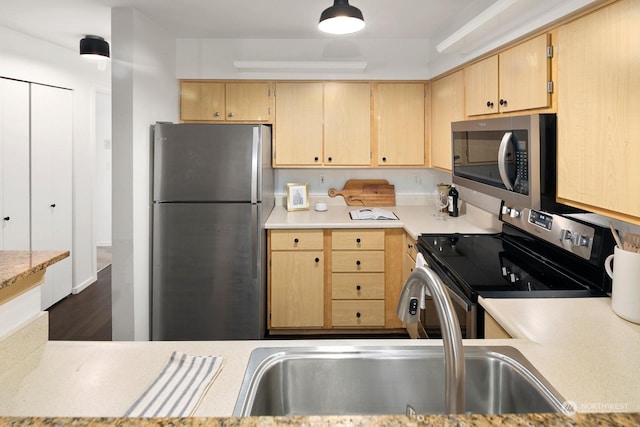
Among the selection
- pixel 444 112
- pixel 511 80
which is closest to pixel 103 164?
pixel 444 112

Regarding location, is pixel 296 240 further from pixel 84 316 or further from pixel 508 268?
pixel 84 316

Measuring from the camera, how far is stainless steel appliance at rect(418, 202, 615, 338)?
1.59 metres

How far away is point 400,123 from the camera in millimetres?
3480

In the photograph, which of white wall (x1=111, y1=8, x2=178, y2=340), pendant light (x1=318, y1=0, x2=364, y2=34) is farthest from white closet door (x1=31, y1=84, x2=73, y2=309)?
pendant light (x1=318, y1=0, x2=364, y2=34)

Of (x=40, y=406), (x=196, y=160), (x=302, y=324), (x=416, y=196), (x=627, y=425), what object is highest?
(x=196, y=160)

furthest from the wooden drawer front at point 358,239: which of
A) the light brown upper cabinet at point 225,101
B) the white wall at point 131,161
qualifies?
the white wall at point 131,161

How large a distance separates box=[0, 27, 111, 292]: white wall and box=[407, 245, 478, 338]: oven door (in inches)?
134

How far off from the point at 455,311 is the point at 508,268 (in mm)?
688

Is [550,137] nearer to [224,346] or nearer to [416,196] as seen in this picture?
[224,346]

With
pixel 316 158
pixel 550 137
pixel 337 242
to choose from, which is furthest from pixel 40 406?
pixel 316 158

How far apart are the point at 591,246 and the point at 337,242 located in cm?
176

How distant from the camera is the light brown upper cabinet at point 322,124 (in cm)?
344

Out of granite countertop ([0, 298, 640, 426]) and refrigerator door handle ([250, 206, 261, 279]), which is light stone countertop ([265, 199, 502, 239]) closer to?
refrigerator door handle ([250, 206, 261, 279])

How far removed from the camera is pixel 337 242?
3117 millimetres
